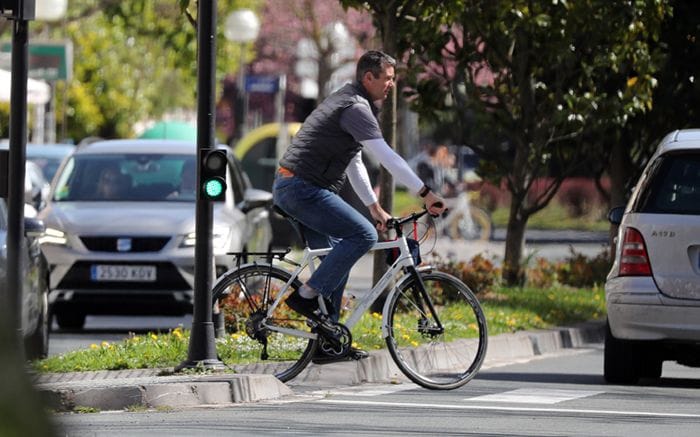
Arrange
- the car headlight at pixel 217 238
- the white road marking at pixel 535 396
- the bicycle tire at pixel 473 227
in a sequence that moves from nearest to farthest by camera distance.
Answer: the white road marking at pixel 535 396, the car headlight at pixel 217 238, the bicycle tire at pixel 473 227

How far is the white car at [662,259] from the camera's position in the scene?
9141 millimetres

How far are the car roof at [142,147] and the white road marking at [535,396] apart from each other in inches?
264

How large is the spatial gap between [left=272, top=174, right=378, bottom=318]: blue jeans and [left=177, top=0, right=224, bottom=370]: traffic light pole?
46cm

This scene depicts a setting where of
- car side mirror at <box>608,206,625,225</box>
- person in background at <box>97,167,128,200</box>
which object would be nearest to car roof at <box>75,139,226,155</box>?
person in background at <box>97,167,128,200</box>

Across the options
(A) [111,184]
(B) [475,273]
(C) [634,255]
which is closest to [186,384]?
(C) [634,255]

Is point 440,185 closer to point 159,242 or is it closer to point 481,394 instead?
point 159,242

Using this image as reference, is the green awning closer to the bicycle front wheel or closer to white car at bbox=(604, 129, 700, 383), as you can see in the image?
white car at bbox=(604, 129, 700, 383)

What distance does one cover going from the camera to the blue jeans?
864cm

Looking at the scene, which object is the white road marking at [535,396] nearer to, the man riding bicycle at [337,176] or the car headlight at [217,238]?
the man riding bicycle at [337,176]

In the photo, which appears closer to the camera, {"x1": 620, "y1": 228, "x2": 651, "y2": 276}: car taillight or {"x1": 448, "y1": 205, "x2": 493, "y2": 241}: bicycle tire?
{"x1": 620, "y1": 228, "x2": 651, "y2": 276}: car taillight

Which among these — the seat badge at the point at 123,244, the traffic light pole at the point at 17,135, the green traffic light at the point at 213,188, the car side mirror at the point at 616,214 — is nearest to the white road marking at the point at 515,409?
the green traffic light at the point at 213,188

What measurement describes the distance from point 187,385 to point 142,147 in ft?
25.6

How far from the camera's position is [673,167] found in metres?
9.41

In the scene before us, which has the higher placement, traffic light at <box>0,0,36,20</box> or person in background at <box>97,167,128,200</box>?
traffic light at <box>0,0,36,20</box>
